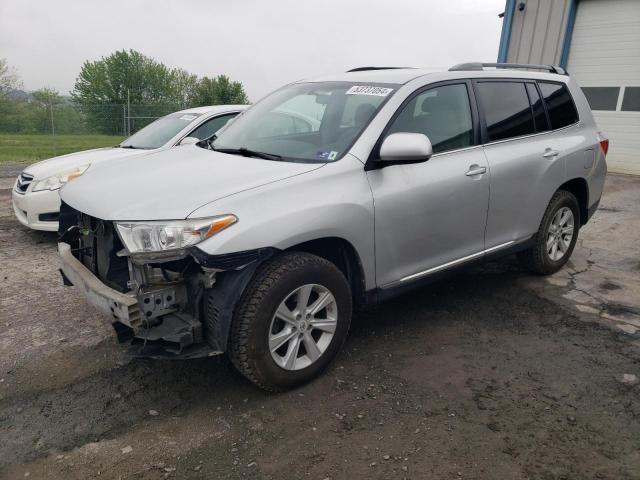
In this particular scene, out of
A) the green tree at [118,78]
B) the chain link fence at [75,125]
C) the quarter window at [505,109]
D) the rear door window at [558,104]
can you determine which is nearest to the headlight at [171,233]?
the quarter window at [505,109]

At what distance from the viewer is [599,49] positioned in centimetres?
1085

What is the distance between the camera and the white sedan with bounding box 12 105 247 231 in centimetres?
585

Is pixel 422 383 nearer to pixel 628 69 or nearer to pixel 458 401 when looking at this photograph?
pixel 458 401

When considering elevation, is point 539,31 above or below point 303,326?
above

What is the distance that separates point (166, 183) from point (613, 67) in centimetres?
1083

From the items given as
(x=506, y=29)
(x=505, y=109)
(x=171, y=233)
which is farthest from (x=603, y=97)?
(x=171, y=233)

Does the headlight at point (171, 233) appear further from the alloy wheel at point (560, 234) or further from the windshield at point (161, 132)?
the windshield at point (161, 132)

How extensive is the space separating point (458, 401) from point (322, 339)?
84cm

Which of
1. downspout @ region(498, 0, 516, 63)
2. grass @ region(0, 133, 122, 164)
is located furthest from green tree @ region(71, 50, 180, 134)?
downspout @ region(498, 0, 516, 63)

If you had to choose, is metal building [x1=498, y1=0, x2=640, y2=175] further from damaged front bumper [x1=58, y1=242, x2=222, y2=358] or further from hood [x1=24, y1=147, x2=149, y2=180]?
damaged front bumper [x1=58, y1=242, x2=222, y2=358]

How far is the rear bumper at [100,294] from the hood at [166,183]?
38cm

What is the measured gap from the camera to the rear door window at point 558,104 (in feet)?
14.8

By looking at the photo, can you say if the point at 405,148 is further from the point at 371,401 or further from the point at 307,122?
the point at 371,401

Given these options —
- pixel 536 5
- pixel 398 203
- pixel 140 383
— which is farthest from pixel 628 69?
pixel 140 383
